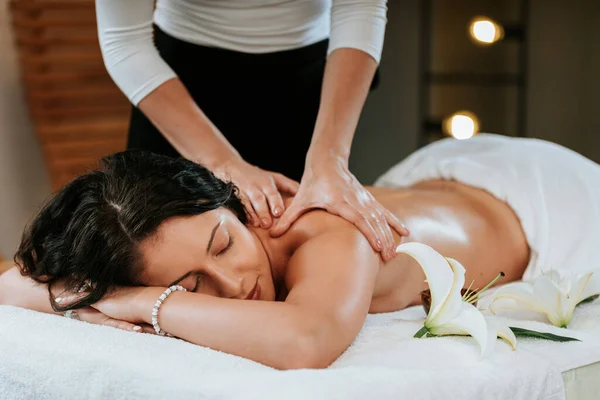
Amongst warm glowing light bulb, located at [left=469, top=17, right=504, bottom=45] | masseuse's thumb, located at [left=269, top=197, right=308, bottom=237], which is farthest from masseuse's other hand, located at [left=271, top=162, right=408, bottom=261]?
warm glowing light bulb, located at [left=469, top=17, right=504, bottom=45]

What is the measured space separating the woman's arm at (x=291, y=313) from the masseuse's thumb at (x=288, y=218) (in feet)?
0.52

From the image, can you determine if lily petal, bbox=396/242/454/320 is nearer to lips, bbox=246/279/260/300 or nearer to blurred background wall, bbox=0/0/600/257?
lips, bbox=246/279/260/300

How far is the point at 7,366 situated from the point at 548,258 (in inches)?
48.3

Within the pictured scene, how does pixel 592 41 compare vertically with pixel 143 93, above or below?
below

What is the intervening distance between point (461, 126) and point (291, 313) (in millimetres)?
3112

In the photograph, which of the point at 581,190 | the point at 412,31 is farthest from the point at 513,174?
the point at 412,31

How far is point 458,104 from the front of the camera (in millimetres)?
4691

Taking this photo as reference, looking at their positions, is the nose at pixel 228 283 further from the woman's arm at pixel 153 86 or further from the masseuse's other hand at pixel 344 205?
the woman's arm at pixel 153 86

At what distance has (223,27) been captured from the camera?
213 centimetres

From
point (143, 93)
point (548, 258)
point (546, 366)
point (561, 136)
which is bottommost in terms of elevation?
point (561, 136)

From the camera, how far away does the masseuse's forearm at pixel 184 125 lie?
6.15 ft

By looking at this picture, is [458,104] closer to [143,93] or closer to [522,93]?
[522,93]

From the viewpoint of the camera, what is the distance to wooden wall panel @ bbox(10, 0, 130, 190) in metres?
3.67

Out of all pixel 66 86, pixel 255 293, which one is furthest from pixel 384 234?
pixel 66 86
